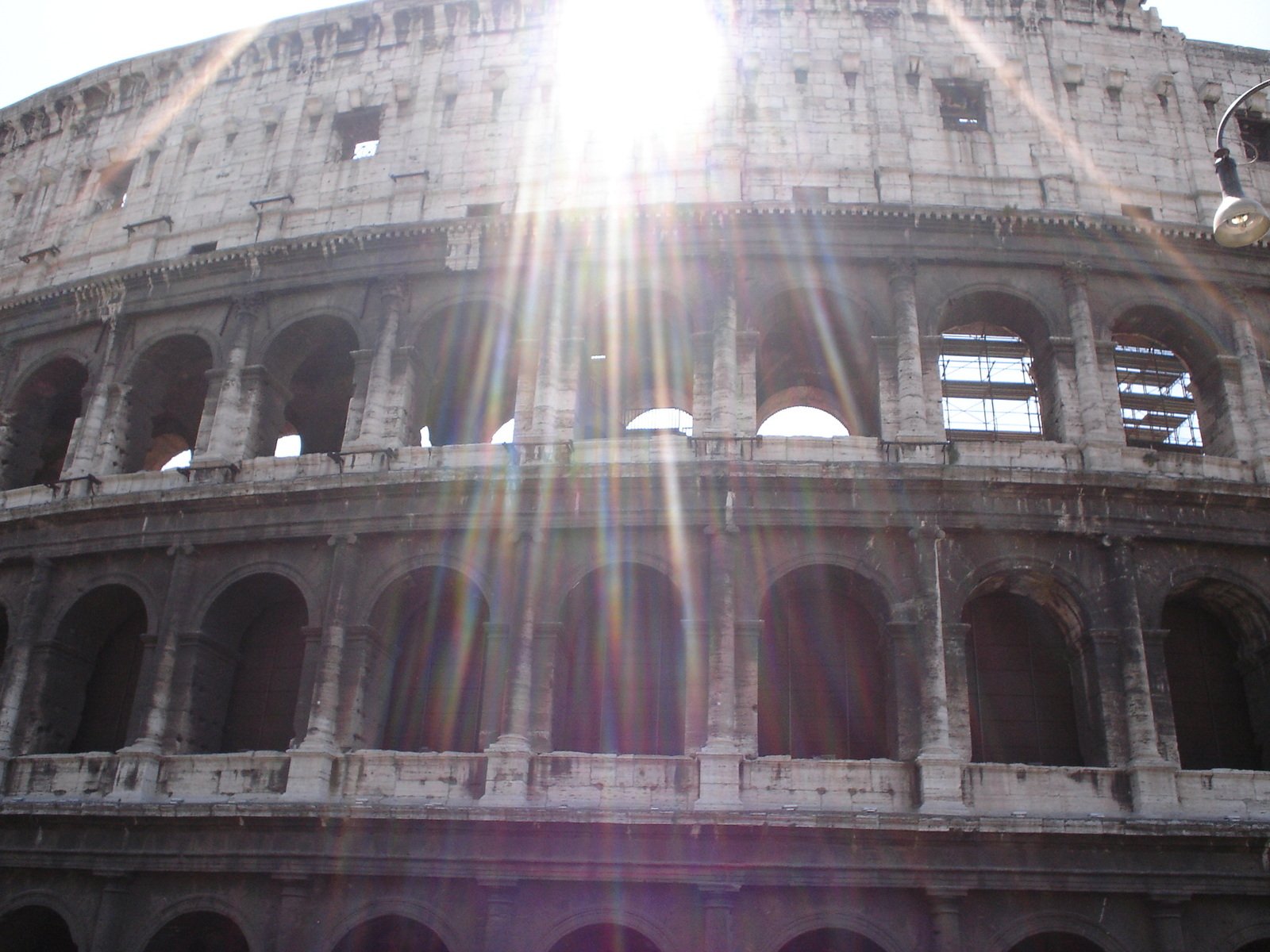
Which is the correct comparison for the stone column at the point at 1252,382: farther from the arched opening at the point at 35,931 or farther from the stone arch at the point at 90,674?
the arched opening at the point at 35,931

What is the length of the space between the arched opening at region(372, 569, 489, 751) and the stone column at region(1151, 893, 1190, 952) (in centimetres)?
854

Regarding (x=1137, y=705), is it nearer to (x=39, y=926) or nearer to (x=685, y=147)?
(x=685, y=147)

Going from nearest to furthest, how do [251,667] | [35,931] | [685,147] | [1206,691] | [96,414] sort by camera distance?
1. [1206,691]
2. [35,931]
3. [251,667]
4. [685,147]
5. [96,414]

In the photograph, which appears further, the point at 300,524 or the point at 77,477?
the point at 77,477

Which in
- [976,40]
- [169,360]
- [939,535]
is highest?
[976,40]

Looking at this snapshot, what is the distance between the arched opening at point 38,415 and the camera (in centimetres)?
1903

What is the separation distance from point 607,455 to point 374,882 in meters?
6.21

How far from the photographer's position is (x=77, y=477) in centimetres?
1723

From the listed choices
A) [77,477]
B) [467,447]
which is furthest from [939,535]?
[77,477]

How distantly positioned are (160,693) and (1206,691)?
47.1 feet

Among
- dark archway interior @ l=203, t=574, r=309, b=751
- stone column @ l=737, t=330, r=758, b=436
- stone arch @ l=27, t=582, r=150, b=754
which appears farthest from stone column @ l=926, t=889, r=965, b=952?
stone arch @ l=27, t=582, r=150, b=754

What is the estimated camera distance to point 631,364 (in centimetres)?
1798

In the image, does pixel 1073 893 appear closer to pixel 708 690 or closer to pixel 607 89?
pixel 708 690

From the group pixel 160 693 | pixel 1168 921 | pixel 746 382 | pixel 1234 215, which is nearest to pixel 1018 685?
pixel 1168 921
